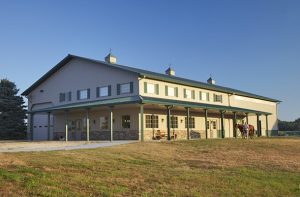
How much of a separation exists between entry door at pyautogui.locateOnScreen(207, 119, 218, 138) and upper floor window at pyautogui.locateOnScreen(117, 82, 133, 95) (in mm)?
11820

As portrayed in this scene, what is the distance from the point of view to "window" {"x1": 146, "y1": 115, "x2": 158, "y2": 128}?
28.4 m

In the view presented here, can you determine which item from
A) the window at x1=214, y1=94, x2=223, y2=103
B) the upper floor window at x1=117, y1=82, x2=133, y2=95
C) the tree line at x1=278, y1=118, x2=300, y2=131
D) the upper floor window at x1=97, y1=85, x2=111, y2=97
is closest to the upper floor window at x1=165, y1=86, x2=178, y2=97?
the upper floor window at x1=117, y1=82, x2=133, y2=95

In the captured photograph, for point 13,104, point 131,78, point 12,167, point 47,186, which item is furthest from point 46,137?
point 47,186

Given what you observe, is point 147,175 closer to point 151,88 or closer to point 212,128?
point 151,88

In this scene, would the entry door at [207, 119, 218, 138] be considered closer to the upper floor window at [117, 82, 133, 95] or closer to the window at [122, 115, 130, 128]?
the window at [122, 115, 130, 128]

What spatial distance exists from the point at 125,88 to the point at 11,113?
66.5 ft

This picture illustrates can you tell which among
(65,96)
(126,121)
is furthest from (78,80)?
(126,121)

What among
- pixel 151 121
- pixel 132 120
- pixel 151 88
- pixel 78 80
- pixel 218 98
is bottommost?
pixel 151 121

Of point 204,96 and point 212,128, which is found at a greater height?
point 204,96

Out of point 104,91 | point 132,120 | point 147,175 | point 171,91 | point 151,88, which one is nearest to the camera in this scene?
point 147,175

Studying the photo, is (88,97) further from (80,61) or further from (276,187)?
(276,187)

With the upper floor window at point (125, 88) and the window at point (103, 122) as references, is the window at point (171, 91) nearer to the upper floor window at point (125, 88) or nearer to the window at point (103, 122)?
the upper floor window at point (125, 88)

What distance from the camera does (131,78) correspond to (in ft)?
93.4

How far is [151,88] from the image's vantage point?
29.1 metres
